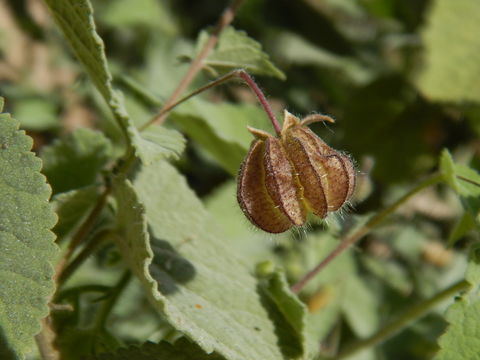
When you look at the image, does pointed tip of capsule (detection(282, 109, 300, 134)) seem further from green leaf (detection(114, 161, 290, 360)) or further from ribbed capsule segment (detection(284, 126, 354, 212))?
green leaf (detection(114, 161, 290, 360))

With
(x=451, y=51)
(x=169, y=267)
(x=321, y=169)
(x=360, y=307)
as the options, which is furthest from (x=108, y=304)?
(x=451, y=51)

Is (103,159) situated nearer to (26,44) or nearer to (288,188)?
(288,188)

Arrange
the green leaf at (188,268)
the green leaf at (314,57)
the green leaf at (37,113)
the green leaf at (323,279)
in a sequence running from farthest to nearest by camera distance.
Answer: the green leaf at (314,57) → the green leaf at (37,113) → the green leaf at (323,279) → the green leaf at (188,268)

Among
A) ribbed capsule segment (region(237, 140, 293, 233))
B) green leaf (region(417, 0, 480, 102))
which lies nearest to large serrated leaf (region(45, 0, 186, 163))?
ribbed capsule segment (region(237, 140, 293, 233))

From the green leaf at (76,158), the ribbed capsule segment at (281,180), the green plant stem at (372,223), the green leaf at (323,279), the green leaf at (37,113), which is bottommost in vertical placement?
the green leaf at (37,113)

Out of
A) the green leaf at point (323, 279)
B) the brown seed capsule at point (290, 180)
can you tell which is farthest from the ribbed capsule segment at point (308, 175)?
the green leaf at point (323, 279)

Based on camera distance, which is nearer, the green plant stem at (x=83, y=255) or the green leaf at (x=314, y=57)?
the green plant stem at (x=83, y=255)

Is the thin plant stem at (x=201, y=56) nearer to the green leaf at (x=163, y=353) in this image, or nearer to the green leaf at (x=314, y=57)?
the green leaf at (x=163, y=353)
